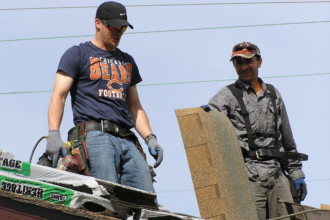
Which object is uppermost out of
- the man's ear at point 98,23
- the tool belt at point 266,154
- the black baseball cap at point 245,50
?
the man's ear at point 98,23

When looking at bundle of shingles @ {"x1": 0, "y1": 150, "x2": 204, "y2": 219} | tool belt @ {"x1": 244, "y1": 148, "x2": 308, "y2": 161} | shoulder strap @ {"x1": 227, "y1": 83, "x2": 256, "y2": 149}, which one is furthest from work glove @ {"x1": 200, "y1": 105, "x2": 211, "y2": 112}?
bundle of shingles @ {"x1": 0, "y1": 150, "x2": 204, "y2": 219}

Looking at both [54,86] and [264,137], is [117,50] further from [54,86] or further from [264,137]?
[264,137]

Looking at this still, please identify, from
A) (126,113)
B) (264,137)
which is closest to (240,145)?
(264,137)

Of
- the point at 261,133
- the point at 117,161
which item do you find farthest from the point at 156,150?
the point at 261,133

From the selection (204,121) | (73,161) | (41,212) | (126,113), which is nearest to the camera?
(41,212)

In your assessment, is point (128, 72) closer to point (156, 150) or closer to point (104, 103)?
point (104, 103)

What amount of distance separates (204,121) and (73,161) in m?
1.51

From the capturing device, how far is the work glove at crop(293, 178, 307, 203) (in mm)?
6957

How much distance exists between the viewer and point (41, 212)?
427 cm

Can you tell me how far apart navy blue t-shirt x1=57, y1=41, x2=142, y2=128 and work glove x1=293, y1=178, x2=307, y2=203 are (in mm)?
1930

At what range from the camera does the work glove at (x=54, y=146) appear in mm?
5312

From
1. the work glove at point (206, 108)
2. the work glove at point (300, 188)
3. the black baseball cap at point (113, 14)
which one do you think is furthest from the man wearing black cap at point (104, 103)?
the work glove at point (300, 188)

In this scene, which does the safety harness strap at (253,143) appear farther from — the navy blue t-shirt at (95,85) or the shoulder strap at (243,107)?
the navy blue t-shirt at (95,85)

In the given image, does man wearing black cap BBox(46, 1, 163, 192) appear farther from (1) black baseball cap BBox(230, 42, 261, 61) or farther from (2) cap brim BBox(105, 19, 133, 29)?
(1) black baseball cap BBox(230, 42, 261, 61)
